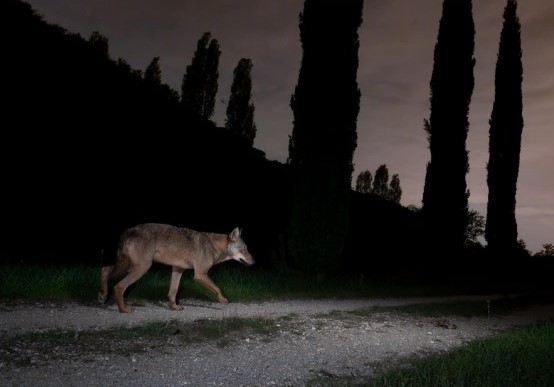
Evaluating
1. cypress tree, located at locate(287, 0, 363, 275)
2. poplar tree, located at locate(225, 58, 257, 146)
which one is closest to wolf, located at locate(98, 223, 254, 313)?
cypress tree, located at locate(287, 0, 363, 275)

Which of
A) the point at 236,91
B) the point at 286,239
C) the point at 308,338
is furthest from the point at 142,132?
the point at 236,91

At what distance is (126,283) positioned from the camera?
6.98 metres

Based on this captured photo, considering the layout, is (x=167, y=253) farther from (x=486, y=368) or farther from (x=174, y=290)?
(x=486, y=368)

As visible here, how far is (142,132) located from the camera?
67.2ft

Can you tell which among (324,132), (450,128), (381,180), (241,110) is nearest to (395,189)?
(381,180)

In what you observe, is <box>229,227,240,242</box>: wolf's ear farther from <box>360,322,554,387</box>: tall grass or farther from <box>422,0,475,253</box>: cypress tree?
<box>422,0,475,253</box>: cypress tree

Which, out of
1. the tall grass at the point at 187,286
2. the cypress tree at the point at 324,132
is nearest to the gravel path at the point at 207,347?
the tall grass at the point at 187,286

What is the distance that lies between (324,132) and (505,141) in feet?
56.6

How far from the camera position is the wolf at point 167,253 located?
7129 millimetres

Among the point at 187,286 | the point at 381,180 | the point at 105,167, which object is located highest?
the point at 381,180

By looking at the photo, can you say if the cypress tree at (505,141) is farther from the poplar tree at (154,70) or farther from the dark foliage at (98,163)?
the poplar tree at (154,70)

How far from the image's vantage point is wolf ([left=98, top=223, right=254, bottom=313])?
7129 mm

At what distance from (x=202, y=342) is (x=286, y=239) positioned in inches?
388

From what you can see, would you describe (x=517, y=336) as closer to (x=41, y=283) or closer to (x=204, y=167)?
(x=41, y=283)
